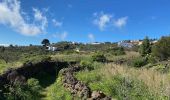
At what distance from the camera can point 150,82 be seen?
12.5m

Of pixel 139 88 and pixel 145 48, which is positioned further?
pixel 145 48

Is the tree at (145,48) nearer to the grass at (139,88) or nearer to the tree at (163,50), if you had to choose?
the tree at (163,50)

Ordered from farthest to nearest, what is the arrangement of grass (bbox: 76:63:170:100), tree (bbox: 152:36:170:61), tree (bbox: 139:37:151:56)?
1. tree (bbox: 139:37:151:56)
2. tree (bbox: 152:36:170:61)
3. grass (bbox: 76:63:170:100)

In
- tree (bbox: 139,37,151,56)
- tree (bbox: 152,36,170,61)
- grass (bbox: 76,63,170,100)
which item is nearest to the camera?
grass (bbox: 76,63,170,100)

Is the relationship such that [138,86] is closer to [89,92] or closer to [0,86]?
[89,92]

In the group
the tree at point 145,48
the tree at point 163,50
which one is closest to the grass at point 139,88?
the tree at point 163,50

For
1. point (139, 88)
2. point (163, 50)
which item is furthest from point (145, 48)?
point (139, 88)

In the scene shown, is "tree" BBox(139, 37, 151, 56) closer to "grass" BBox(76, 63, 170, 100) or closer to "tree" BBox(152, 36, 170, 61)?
"tree" BBox(152, 36, 170, 61)

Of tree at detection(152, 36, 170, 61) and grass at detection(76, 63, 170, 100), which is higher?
tree at detection(152, 36, 170, 61)

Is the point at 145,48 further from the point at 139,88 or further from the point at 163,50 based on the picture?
the point at 139,88

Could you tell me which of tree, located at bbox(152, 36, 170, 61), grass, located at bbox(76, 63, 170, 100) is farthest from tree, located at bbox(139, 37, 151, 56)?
grass, located at bbox(76, 63, 170, 100)

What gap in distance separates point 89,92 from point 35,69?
50.9 ft

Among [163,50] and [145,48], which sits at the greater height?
[145,48]

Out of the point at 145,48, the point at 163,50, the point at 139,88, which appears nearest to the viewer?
the point at 139,88
